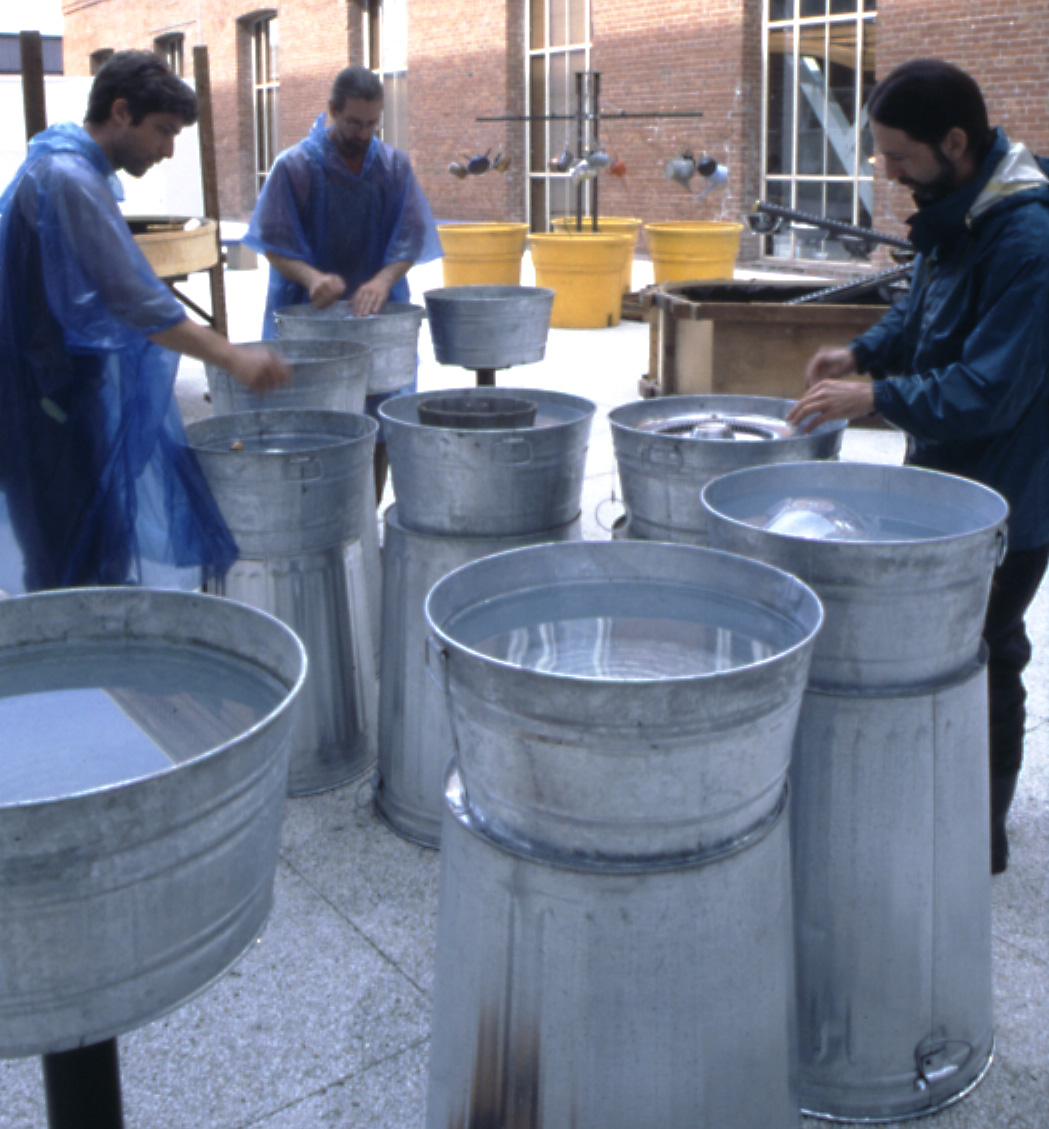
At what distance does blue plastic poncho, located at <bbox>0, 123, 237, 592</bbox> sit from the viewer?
255 centimetres

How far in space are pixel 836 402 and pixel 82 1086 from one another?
68.3 inches

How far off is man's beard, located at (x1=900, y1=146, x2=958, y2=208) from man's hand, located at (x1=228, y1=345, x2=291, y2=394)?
57.5 inches

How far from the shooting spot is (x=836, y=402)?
238 cm

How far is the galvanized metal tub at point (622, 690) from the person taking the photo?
4.51 ft

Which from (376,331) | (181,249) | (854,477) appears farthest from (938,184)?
(181,249)

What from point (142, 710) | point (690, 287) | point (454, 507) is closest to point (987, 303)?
point (454, 507)

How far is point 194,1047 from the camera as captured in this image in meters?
2.22

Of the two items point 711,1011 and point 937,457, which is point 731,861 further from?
point 937,457

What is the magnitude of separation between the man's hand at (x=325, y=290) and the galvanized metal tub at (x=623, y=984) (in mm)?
2680

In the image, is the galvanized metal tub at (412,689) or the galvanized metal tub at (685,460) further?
the galvanized metal tub at (412,689)

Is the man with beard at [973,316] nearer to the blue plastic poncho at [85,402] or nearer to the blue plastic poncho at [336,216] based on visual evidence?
the blue plastic poncho at [85,402]

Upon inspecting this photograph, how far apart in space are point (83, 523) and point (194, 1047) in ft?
4.04

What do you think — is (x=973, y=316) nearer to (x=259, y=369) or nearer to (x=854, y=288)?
(x=259, y=369)

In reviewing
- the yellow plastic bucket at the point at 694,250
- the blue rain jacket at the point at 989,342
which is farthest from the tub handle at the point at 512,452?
the yellow plastic bucket at the point at 694,250
